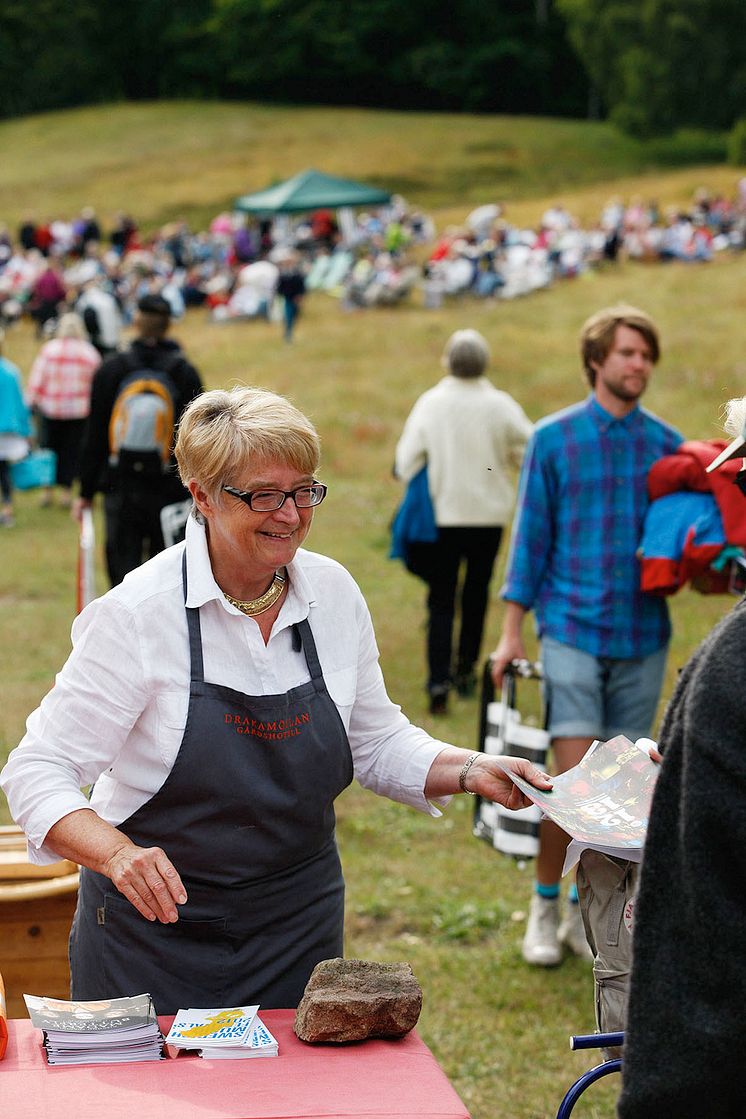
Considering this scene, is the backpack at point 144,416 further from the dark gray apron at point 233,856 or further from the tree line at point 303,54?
the tree line at point 303,54

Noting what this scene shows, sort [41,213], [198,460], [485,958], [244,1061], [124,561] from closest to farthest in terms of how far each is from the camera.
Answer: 1. [244,1061]
2. [198,460]
3. [485,958]
4. [124,561]
5. [41,213]

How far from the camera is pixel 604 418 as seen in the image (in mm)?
4922

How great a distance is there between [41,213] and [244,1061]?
51.0 m

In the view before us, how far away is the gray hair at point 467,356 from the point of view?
795cm

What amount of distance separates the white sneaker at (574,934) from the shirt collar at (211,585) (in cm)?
267

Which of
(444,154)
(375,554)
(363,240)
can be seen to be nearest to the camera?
(375,554)

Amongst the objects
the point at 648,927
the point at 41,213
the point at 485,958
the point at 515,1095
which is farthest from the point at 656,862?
the point at 41,213

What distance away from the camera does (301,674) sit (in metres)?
2.93

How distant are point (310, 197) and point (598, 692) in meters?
29.0

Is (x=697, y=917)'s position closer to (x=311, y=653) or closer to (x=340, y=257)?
(x=311, y=653)

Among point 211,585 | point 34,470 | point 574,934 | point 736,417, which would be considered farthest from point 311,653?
point 34,470

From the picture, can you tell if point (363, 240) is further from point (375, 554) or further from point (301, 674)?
point (301, 674)

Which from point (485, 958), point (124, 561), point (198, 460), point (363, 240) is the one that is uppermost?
point (363, 240)

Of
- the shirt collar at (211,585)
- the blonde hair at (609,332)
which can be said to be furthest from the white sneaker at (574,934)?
the shirt collar at (211,585)
